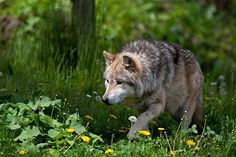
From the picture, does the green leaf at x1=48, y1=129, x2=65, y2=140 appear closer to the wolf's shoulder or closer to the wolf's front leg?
the wolf's front leg

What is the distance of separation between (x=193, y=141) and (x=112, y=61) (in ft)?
4.31

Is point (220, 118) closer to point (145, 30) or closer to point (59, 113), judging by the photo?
point (59, 113)

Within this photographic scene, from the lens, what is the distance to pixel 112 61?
6969mm

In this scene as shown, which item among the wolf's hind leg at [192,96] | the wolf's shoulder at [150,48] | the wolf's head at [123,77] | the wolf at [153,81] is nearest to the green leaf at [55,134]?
the wolf at [153,81]

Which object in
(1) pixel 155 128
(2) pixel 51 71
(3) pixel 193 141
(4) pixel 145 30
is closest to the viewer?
(3) pixel 193 141

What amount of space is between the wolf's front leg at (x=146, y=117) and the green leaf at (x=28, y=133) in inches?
41.1

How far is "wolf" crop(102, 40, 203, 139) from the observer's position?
6.72m

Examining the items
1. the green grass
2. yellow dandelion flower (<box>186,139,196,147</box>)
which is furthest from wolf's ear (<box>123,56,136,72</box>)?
yellow dandelion flower (<box>186,139,196,147</box>)

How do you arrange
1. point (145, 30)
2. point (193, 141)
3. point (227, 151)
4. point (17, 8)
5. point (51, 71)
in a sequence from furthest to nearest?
point (145, 30)
point (17, 8)
point (51, 71)
point (193, 141)
point (227, 151)

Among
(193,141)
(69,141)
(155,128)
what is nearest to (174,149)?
(193,141)

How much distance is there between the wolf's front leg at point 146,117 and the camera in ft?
21.6

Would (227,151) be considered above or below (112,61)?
below

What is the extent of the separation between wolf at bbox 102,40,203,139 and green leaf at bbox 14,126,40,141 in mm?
901

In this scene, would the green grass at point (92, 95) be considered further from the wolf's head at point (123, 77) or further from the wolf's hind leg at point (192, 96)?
the wolf's head at point (123, 77)
